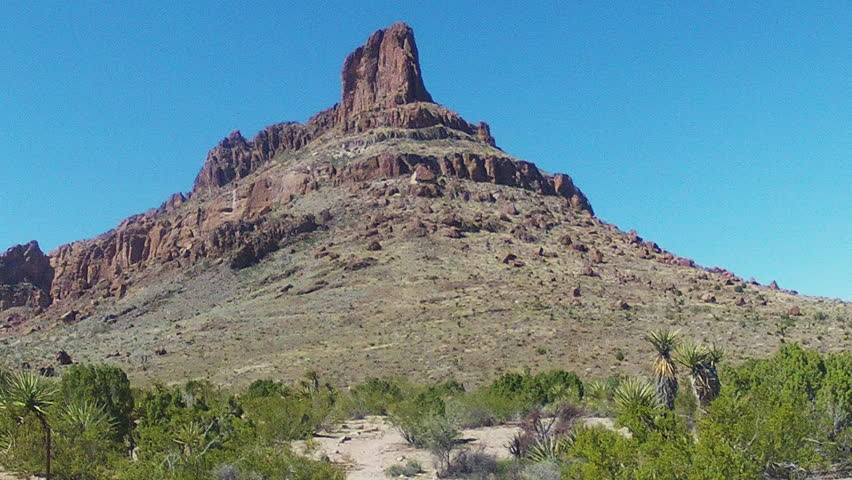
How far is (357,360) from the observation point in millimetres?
54906

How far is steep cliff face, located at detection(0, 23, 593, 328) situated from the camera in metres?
100

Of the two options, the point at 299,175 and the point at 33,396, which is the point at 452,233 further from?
the point at 33,396

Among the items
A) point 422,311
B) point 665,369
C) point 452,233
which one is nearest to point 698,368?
point 665,369

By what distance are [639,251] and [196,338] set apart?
54326mm

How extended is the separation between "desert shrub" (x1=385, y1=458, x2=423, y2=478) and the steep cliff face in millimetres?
66143

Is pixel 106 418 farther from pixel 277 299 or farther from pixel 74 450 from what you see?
pixel 277 299

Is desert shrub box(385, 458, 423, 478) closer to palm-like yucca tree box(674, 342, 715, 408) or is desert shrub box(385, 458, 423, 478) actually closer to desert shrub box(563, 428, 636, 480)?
palm-like yucca tree box(674, 342, 715, 408)

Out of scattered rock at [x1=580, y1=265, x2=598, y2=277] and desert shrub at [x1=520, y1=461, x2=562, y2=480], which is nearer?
desert shrub at [x1=520, y1=461, x2=562, y2=480]

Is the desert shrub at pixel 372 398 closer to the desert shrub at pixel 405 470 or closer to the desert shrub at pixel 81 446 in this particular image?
the desert shrub at pixel 405 470

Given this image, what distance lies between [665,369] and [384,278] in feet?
165

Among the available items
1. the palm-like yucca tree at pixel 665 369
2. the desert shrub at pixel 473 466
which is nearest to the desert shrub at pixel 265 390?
the desert shrub at pixel 473 466

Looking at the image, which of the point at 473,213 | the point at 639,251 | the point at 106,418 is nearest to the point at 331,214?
the point at 473,213

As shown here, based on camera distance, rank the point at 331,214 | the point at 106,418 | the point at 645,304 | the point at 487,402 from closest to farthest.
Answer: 1. the point at 106,418
2. the point at 487,402
3. the point at 645,304
4. the point at 331,214

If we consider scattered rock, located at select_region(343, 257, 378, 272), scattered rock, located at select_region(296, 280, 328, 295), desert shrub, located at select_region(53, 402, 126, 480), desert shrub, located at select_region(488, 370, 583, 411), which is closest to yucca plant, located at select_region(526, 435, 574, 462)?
desert shrub, located at select_region(53, 402, 126, 480)
